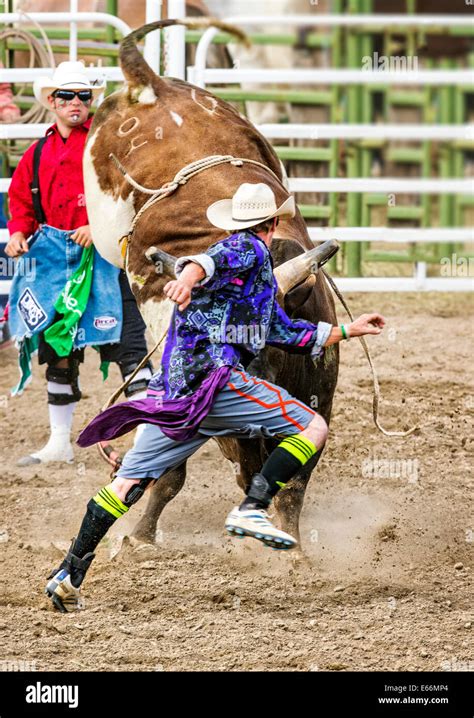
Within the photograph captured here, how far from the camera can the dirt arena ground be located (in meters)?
3.90

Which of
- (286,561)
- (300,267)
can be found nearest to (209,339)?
(300,267)

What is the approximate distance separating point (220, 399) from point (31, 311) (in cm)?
205

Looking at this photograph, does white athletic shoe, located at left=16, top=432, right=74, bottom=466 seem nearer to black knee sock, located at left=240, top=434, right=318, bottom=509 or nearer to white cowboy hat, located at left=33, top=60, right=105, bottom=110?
white cowboy hat, located at left=33, top=60, right=105, bottom=110

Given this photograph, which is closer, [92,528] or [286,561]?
[92,528]

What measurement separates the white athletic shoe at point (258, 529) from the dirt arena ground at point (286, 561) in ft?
1.19

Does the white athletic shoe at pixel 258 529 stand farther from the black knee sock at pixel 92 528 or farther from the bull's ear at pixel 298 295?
the bull's ear at pixel 298 295

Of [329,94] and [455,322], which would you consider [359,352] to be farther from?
[329,94]

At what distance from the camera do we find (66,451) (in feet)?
19.9

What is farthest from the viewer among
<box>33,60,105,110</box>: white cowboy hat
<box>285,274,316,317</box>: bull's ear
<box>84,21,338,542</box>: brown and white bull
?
<box>33,60,105,110</box>: white cowboy hat

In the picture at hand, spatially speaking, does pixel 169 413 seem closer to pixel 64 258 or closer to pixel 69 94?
pixel 64 258

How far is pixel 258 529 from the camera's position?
378cm

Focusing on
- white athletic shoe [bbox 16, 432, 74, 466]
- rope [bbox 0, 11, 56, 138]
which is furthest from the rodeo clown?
rope [bbox 0, 11, 56, 138]

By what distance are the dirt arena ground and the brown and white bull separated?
1.04ft
